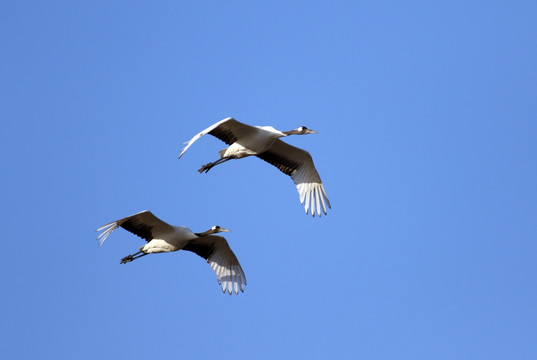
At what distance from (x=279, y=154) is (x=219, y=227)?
2529 mm

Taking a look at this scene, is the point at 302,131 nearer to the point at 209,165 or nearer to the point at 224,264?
the point at 209,165

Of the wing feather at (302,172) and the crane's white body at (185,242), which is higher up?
the wing feather at (302,172)

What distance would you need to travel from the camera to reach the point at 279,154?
84.5 ft

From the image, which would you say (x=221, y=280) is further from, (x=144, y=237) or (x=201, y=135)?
(x=201, y=135)

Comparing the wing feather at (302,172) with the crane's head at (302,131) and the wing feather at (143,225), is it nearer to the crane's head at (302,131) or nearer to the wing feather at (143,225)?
the crane's head at (302,131)

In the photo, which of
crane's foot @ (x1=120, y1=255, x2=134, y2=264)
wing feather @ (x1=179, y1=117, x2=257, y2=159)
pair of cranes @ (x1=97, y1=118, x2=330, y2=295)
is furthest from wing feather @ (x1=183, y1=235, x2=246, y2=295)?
wing feather @ (x1=179, y1=117, x2=257, y2=159)

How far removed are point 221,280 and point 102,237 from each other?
490 cm

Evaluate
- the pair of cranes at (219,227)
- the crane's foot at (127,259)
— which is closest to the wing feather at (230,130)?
the pair of cranes at (219,227)

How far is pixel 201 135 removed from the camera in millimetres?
21047

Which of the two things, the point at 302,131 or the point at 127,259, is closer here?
the point at 127,259

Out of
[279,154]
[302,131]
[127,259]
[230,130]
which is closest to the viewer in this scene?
[230,130]

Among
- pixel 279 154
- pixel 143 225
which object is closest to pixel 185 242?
pixel 143 225

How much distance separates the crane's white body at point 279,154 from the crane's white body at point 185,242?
182cm

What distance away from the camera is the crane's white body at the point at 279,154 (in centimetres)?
2361
